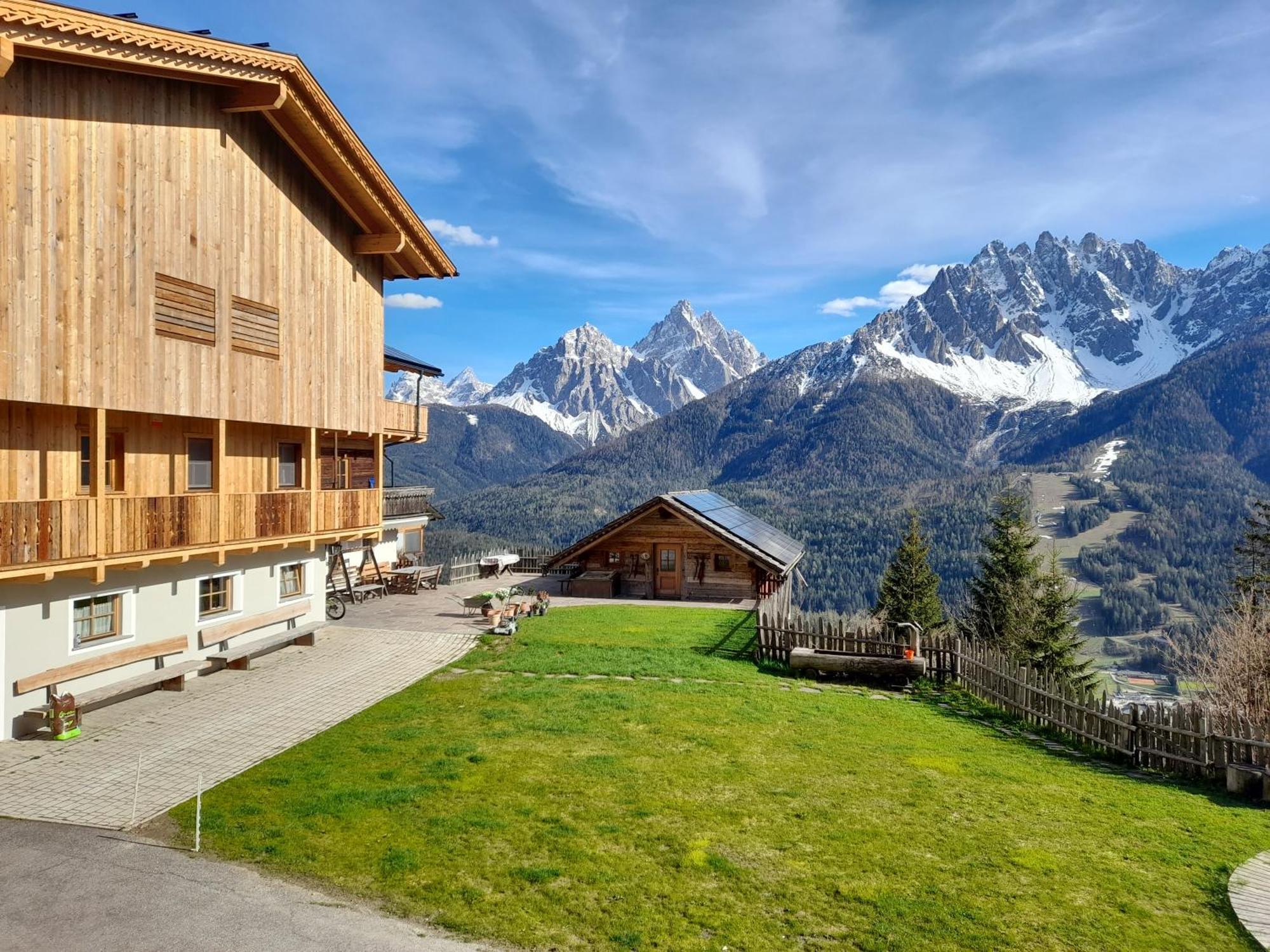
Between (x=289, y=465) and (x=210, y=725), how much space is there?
967 cm

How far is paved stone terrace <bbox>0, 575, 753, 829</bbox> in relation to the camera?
1176cm

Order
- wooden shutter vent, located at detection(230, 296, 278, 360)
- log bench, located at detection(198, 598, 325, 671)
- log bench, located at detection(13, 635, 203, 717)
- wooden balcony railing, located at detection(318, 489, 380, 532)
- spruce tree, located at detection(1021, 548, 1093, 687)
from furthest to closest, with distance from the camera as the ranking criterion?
spruce tree, located at detection(1021, 548, 1093, 687)
wooden balcony railing, located at detection(318, 489, 380, 532)
log bench, located at detection(198, 598, 325, 671)
wooden shutter vent, located at detection(230, 296, 278, 360)
log bench, located at detection(13, 635, 203, 717)

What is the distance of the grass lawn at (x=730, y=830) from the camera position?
8.46 m

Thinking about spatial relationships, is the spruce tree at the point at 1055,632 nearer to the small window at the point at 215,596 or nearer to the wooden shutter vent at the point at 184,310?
the small window at the point at 215,596

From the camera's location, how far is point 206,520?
17703mm

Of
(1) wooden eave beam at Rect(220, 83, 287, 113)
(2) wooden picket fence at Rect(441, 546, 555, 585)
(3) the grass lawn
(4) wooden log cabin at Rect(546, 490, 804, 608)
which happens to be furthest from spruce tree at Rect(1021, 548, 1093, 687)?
(1) wooden eave beam at Rect(220, 83, 287, 113)

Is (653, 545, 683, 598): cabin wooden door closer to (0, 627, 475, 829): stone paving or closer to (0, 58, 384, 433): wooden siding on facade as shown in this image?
(0, 627, 475, 829): stone paving

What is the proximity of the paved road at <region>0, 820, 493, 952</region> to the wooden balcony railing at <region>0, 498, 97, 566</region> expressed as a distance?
530 centimetres

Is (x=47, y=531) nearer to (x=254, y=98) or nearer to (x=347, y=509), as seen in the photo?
(x=347, y=509)

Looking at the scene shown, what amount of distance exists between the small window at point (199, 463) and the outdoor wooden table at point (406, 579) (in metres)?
12.7

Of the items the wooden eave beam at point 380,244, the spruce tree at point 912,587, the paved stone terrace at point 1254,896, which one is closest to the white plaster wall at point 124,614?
the wooden eave beam at point 380,244

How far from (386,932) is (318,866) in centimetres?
185

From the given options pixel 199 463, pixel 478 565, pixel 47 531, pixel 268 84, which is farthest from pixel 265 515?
pixel 478 565

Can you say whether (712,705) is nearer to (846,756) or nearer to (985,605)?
(846,756)
